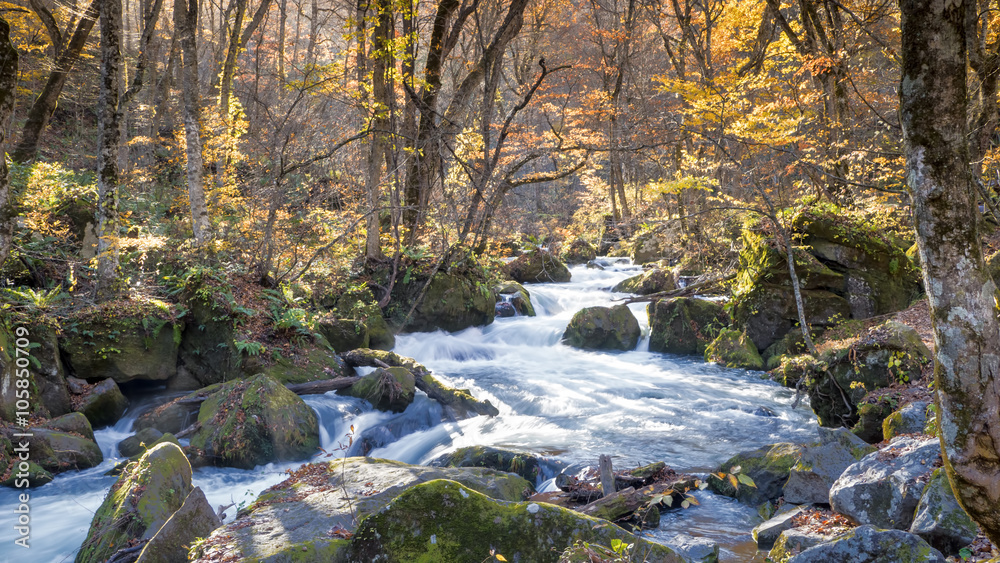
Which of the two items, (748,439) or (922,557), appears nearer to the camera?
(922,557)

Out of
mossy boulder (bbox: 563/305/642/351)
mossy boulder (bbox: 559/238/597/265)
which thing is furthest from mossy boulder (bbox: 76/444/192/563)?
mossy boulder (bbox: 559/238/597/265)

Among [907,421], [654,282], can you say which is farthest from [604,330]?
[907,421]

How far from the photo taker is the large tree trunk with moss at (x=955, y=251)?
2.84 meters

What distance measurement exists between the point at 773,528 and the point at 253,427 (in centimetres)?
620

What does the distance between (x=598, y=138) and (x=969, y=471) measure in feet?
53.3

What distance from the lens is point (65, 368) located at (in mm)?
8062

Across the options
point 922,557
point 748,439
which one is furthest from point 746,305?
point 922,557

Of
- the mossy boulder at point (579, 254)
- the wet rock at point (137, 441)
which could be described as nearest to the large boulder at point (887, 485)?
the wet rock at point (137, 441)

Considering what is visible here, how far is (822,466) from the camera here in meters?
5.21

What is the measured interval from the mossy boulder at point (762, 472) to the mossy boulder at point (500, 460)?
2140 mm

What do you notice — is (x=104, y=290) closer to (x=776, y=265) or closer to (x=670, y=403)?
(x=670, y=403)

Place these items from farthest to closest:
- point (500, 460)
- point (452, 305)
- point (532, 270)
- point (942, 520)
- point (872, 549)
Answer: point (532, 270)
point (452, 305)
point (500, 460)
point (942, 520)
point (872, 549)

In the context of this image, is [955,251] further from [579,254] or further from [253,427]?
[579,254]

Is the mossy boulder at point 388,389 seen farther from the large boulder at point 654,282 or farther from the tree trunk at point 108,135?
the large boulder at point 654,282
